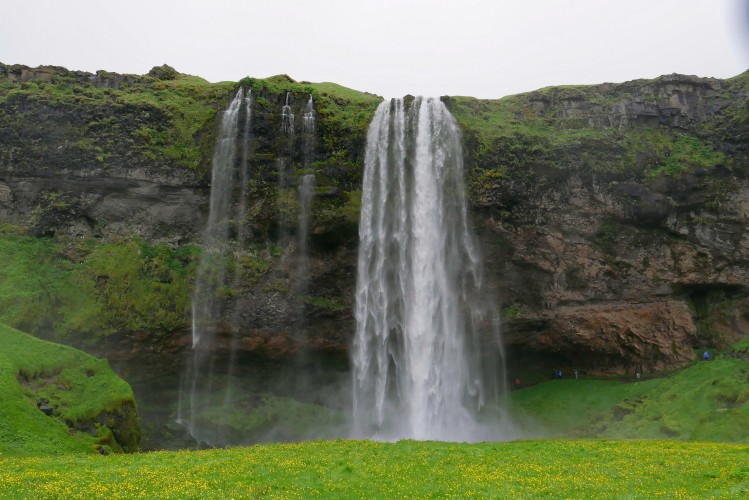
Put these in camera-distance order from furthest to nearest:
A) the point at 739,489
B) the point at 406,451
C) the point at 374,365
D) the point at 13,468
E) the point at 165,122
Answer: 1. the point at 165,122
2. the point at 374,365
3. the point at 406,451
4. the point at 13,468
5. the point at 739,489

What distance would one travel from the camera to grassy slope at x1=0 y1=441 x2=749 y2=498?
14.2 m

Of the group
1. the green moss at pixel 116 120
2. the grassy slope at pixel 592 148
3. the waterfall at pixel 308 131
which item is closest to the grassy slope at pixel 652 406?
the grassy slope at pixel 592 148

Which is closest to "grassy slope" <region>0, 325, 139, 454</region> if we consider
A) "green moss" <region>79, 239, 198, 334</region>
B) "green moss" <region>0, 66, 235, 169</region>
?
"green moss" <region>79, 239, 198, 334</region>

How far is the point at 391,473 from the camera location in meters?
16.8

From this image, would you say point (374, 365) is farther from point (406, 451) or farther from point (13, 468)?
point (13, 468)

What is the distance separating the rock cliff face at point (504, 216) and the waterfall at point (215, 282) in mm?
863

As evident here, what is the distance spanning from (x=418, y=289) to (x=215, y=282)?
15.7 metres

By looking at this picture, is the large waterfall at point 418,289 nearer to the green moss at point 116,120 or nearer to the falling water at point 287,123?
the falling water at point 287,123

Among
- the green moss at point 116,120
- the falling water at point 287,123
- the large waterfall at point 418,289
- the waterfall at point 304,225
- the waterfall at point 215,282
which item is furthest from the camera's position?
the falling water at point 287,123

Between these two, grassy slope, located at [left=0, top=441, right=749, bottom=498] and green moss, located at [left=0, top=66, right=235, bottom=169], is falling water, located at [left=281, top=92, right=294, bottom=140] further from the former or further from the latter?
grassy slope, located at [left=0, top=441, right=749, bottom=498]

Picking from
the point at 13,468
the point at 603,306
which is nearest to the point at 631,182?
the point at 603,306

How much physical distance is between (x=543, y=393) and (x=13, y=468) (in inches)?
1457

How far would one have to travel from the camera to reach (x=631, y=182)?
143ft

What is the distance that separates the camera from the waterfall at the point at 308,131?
44344mm
